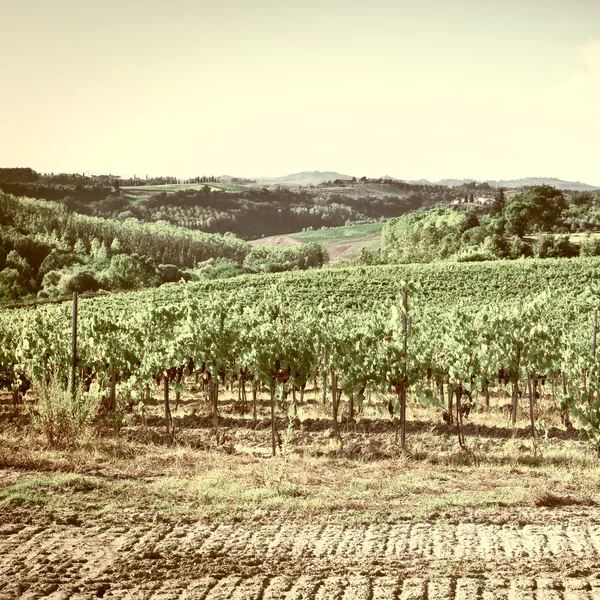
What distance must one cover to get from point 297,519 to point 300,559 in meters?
1.21

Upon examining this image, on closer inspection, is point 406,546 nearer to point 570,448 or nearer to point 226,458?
point 226,458

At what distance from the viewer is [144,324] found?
605 inches

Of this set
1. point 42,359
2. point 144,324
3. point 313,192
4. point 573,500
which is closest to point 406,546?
point 573,500

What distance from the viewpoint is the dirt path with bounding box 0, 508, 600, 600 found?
21.8 ft

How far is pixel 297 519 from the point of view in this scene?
859 centimetres

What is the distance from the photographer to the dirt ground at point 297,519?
682cm

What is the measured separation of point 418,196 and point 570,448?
12378 cm

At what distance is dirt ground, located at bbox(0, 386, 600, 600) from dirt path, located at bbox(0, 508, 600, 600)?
2 centimetres

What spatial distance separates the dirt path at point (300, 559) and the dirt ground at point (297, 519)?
0.07 feet

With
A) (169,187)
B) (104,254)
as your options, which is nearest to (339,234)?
(169,187)

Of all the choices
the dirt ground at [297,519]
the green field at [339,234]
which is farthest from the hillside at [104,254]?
the dirt ground at [297,519]

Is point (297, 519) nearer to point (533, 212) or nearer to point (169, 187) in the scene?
point (533, 212)

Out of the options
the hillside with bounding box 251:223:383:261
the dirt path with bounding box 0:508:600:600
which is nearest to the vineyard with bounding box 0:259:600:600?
the dirt path with bounding box 0:508:600:600

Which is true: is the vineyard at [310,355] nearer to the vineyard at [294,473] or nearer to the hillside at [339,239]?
the vineyard at [294,473]
